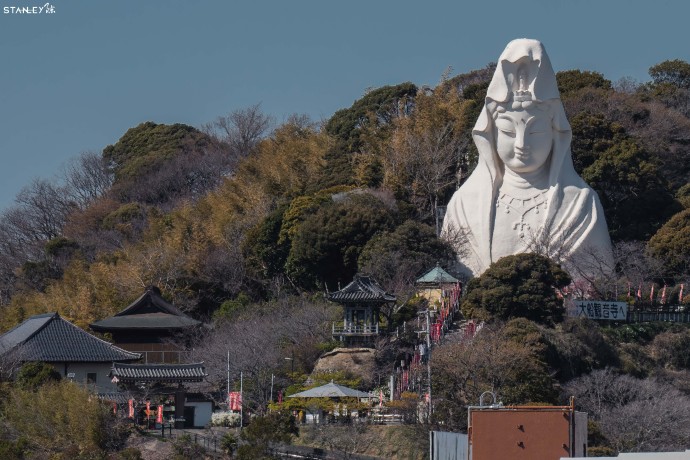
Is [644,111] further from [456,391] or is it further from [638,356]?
[456,391]

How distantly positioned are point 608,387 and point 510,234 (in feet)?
24.9

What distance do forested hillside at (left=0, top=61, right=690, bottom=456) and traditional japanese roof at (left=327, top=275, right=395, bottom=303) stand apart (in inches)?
45.2

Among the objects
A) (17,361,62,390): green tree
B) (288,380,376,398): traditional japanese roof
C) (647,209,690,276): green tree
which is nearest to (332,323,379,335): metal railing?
(288,380,376,398): traditional japanese roof

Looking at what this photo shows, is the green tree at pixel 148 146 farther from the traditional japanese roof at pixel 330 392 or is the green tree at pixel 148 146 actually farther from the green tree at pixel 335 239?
the traditional japanese roof at pixel 330 392

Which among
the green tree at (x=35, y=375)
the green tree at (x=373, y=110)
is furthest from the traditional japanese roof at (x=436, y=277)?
the green tree at (x=373, y=110)

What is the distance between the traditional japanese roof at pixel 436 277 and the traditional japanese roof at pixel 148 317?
17.9 feet

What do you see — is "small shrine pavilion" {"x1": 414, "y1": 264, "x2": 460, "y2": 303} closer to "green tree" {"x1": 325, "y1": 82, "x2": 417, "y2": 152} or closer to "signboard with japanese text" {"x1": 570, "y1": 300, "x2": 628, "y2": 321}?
"signboard with japanese text" {"x1": 570, "y1": 300, "x2": 628, "y2": 321}

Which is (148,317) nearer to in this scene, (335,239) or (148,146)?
(335,239)

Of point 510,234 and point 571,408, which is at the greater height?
point 510,234

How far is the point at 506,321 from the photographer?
35.6 m

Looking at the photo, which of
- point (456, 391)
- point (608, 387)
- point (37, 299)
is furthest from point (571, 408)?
Result: point (37, 299)

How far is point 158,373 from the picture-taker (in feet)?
112

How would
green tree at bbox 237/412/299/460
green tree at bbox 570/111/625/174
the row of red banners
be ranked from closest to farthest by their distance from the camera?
green tree at bbox 237/412/299/460
the row of red banners
green tree at bbox 570/111/625/174

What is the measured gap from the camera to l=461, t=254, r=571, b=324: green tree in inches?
1407
